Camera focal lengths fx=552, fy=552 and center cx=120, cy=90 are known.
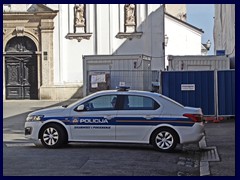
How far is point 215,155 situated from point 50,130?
3.91m

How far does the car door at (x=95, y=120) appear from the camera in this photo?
13.0 metres

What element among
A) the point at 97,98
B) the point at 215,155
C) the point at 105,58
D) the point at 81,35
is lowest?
the point at 215,155

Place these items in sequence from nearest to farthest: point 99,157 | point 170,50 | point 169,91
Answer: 1. point 99,157
2. point 169,91
3. point 170,50

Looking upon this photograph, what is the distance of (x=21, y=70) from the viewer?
36562 millimetres

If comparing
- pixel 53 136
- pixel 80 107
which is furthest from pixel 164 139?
pixel 53 136

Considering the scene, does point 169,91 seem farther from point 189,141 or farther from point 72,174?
point 72,174

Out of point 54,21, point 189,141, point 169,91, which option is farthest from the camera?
point 54,21

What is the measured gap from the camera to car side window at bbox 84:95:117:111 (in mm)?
13116

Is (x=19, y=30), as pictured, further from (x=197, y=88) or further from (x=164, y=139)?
(x=164, y=139)

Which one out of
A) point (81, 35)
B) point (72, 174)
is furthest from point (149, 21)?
point (72, 174)

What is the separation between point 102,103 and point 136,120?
0.98 m

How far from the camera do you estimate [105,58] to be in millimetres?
22922

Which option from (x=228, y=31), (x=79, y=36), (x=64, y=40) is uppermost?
(x=79, y=36)

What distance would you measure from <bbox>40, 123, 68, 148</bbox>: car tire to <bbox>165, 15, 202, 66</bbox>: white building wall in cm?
3339
